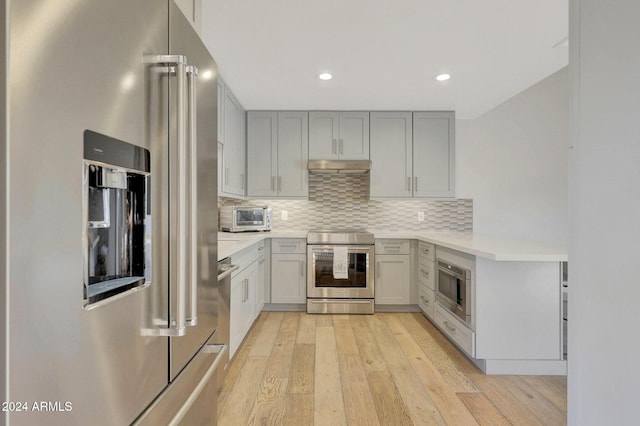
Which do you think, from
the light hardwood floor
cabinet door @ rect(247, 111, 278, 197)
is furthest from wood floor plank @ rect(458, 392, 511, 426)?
cabinet door @ rect(247, 111, 278, 197)

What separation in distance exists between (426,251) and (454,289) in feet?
2.53

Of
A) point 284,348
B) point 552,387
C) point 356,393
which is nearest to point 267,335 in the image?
point 284,348

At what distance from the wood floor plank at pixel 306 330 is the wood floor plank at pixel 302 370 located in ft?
0.38

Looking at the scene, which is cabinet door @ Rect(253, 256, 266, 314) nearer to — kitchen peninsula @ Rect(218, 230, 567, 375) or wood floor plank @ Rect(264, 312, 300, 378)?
wood floor plank @ Rect(264, 312, 300, 378)

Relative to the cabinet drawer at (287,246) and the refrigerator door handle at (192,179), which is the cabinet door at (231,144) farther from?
the refrigerator door handle at (192,179)

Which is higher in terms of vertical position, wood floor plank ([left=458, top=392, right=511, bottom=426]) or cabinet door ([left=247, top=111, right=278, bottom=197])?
cabinet door ([left=247, top=111, right=278, bottom=197])

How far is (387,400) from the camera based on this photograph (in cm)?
198

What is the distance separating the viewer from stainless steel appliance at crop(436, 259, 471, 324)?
252 centimetres

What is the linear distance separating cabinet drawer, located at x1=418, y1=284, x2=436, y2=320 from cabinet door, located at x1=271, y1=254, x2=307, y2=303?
1.29 m

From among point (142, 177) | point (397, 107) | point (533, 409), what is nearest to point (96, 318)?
point (142, 177)

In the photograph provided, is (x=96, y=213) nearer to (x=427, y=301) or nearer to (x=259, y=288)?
(x=259, y=288)

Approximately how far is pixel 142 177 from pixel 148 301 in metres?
0.28

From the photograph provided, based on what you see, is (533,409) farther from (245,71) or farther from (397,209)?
(245,71)

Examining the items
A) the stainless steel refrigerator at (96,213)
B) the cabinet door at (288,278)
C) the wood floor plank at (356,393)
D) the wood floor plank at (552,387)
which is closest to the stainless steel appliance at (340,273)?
the cabinet door at (288,278)
